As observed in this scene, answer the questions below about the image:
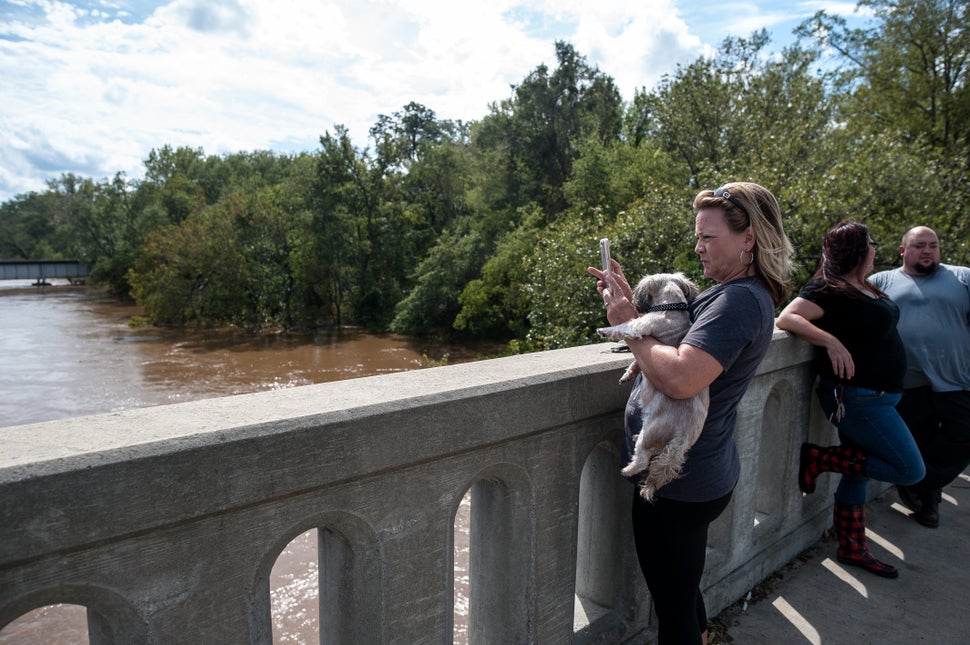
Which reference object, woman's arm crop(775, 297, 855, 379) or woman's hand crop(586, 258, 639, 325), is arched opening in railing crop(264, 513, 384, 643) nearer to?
woman's hand crop(586, 258, 639, 325)

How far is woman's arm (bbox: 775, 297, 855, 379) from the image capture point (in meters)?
3.09

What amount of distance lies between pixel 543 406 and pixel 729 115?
1599 centimetres

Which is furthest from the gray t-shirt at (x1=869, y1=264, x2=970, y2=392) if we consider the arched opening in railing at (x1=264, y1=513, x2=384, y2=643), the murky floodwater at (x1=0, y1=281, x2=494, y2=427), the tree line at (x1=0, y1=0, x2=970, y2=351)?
the murky floodwater at (x1=0, y1=281, x2=494, y2=427)

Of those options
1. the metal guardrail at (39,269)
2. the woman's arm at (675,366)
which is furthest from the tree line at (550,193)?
the metal guardrail at (39,269)

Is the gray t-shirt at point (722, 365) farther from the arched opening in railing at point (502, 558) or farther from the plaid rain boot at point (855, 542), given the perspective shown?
the plaid rain boot at point (855, 542)

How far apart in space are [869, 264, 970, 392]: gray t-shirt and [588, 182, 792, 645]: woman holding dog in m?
2.48

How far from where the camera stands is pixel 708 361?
1.78m

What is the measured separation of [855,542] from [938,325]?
145 centimetres

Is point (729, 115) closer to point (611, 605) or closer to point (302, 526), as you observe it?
point (611, 605)

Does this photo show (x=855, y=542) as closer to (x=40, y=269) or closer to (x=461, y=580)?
(x=461, y=580)

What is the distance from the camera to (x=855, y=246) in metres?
3.10

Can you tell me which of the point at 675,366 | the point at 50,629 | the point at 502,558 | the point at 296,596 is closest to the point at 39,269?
the point at 50,629

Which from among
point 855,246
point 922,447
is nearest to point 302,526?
point 855,246

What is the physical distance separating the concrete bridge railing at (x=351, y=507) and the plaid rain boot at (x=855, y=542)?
1559 mm
